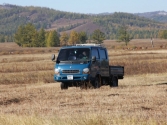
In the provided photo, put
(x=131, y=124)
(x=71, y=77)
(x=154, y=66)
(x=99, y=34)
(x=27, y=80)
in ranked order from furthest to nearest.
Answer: (x=99, y=34)
(x=154, y=66)
(x=27, y=80)
(x=71, y=77)
(x=131, y=124)

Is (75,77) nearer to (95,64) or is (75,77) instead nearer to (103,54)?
(95,64)

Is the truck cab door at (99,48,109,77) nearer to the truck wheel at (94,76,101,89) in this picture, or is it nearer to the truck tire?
the truck wheel at (94,76,101,89)

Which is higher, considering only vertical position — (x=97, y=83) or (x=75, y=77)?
(x=75, y=77)

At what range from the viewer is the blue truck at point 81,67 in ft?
70.2

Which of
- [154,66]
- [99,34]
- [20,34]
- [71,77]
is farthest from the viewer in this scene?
[99,34]

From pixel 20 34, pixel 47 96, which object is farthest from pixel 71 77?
pixel 20 34

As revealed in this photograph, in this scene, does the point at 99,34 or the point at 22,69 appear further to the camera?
the point at 99,34

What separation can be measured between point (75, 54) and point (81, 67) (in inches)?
36.0

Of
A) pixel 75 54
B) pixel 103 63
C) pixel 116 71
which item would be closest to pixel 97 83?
pixel 103 63

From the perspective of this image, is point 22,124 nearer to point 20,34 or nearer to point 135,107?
point 135,107

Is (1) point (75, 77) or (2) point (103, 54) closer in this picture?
(1) point (75, 77)

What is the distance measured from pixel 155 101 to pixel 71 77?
22.2 feet

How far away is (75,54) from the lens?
72.4 feet

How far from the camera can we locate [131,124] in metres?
9.88
